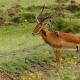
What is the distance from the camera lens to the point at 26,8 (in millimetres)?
22531

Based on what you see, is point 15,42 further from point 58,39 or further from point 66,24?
point 66,24

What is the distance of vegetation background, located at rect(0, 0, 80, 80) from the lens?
10.8 meters

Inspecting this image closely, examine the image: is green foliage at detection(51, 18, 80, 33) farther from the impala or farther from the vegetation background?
the impala

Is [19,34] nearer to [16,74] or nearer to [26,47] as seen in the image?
[26,47]

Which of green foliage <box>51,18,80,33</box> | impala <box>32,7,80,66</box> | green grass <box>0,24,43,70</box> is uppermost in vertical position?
impala <box>32,7,80,66</box>

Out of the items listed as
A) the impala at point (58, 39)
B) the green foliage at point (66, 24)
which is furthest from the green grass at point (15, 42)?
the green foliage at point (66, 24)

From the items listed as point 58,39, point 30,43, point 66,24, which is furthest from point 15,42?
point 66,24

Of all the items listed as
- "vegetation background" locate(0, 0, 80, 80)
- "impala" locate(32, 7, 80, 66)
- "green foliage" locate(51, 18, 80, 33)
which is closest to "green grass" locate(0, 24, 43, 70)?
"vegetation background" locate(0, 0, 80, 80)

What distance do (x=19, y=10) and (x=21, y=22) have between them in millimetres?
1739

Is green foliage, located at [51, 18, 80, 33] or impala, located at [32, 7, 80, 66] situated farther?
green foliage, located at [51, 18, 80, 33]

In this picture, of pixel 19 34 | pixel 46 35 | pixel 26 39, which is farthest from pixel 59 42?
pixel 19 34

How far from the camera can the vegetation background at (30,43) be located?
35.6 feet

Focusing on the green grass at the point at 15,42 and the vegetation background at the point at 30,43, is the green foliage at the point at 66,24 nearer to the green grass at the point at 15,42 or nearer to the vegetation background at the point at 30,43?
the vegetation background at the point at 30,43

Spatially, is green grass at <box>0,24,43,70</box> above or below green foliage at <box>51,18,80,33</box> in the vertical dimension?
above
